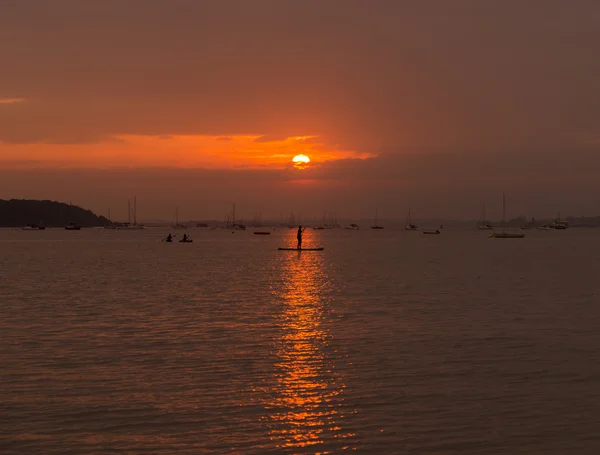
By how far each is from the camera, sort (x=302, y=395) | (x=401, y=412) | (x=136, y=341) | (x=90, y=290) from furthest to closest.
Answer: (x=90, y=290), (x=136, y=341), (x=302, y=395), (x=401, y=412)

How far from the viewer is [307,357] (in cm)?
2562

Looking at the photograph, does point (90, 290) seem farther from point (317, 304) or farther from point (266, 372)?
point (266, 372)

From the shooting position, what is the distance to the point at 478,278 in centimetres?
6900

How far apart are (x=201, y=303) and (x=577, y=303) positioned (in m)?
24.4

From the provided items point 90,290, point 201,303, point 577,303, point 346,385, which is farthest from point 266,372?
point 90,290

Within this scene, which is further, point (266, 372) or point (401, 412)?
point (266, 372)

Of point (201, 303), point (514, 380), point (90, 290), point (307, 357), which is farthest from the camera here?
point (90, 290)

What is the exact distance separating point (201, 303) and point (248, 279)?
77.6ft

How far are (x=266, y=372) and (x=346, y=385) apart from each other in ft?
10.4

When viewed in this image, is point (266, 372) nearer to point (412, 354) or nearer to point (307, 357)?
point (307, 357)

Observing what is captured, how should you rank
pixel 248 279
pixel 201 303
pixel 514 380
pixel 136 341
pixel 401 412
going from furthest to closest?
pixel 248 279 → pixel 201 303 → pixel 136 341 → pixel 514 380 → pixel 401 412

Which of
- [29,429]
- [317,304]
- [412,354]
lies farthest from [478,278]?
[29,429]

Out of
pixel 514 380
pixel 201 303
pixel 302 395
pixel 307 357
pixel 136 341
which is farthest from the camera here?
pixel 201 303

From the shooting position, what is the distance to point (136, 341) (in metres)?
28.8
